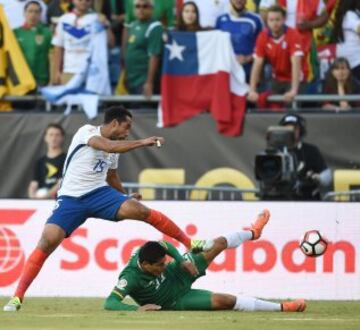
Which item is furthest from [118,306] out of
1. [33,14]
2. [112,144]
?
[33,14]

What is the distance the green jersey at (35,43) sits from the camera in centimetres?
1980

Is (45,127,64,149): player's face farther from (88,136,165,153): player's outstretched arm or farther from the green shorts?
the green shorts

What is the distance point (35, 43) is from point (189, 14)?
238 cm

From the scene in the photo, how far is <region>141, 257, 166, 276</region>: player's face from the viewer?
13.4m

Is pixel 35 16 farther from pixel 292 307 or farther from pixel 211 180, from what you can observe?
pixel 292 307

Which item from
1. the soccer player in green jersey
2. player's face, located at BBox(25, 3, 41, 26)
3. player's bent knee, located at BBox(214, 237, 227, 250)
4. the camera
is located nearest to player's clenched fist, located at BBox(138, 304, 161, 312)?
the soccer player in green jersey

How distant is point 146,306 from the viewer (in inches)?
542

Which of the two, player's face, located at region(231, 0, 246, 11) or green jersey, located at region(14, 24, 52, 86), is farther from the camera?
green jersey, located at region(14, 24, 52, 86)

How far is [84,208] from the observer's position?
14164 millimetres

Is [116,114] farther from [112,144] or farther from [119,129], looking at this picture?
[112,144]

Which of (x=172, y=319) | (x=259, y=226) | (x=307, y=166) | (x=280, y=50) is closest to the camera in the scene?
(x=172, y=319)

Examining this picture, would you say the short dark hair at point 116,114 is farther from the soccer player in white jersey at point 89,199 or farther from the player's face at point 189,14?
the player's face at point 189,14

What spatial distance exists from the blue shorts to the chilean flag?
5.46 meters

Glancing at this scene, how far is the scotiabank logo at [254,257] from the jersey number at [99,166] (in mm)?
2936
